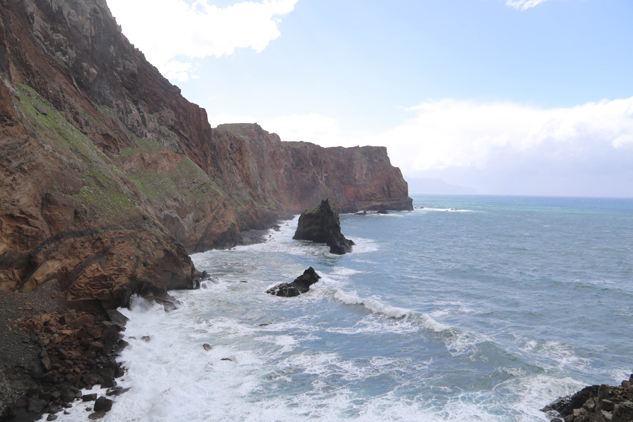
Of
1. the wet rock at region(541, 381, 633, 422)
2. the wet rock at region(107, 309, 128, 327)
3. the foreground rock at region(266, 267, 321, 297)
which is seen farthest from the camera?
the foreground rock at region(266, 267, 321, 297)

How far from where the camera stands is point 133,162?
33.5 m

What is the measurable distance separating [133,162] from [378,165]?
95479 mm

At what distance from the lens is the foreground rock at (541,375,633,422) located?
28.9 ft

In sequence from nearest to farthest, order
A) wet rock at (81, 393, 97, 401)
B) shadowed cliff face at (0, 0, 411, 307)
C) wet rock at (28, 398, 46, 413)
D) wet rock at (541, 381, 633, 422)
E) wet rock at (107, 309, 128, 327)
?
wet rock at (541, 381, 633, 422) < wet rock at (28, 398, 46, 413) < wet rock at (81, 393, 97, 401) < shadowed cliff face at (0, 0, 411, 307) < wet rock at (107, 309, 128, 327)

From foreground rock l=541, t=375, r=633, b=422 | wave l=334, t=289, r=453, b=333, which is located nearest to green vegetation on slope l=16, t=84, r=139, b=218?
wave l=334, t=289, r=453, b=333

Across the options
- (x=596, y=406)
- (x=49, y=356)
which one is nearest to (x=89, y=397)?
(x=49, y=356)

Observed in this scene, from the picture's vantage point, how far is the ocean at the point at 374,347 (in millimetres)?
11914

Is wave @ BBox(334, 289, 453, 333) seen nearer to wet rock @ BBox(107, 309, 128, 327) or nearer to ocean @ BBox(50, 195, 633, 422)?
ocean @ BBox(50, 195, 633, 422)

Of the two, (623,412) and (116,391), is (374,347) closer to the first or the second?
(623,412)

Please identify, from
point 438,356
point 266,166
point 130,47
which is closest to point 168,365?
point 438,356

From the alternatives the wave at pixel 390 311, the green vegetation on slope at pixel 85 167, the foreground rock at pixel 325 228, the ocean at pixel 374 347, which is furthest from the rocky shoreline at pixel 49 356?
the foreground rock at pixel 325 228

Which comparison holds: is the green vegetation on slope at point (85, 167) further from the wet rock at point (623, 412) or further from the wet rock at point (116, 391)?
the wet rock at point (623, 412)

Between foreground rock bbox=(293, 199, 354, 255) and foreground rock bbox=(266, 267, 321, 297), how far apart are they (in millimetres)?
15210

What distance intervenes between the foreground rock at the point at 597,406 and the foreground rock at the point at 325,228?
30.6m
